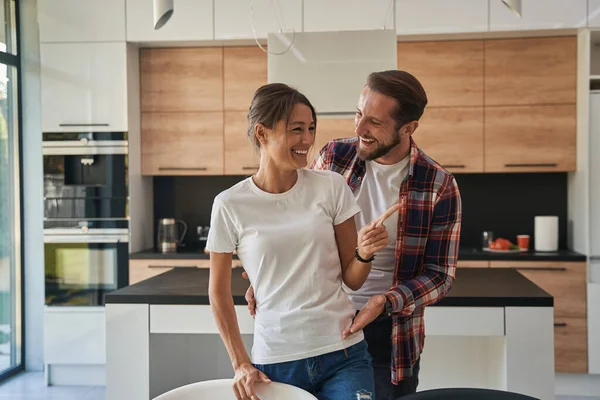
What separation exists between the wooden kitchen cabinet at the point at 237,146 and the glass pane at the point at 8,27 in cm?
152

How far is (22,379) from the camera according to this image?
13.7ft

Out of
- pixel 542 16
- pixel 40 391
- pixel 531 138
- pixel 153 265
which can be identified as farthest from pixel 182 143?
pixel 542 16

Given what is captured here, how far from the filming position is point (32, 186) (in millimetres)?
4344

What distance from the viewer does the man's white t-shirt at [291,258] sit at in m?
1.41

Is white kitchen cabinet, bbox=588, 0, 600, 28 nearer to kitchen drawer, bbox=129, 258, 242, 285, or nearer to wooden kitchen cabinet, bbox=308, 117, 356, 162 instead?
wooden kitchen cabinet, bbox=308, 117, 356, 162

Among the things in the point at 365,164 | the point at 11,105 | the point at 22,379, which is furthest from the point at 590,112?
the point at 22,379

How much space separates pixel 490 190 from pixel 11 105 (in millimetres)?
3427

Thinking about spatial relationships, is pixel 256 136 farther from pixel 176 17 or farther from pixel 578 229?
pixel 578 229

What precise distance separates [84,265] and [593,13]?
12.0 feet

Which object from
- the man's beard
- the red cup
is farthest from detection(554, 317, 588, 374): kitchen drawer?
the man's beard

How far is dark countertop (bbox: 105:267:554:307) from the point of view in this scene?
2.21 meters

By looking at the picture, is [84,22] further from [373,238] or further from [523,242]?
[373,238]

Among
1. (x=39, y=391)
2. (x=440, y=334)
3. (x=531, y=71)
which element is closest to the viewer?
(x=440, y=334)

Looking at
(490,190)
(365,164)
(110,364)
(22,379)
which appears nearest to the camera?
(365,164)
